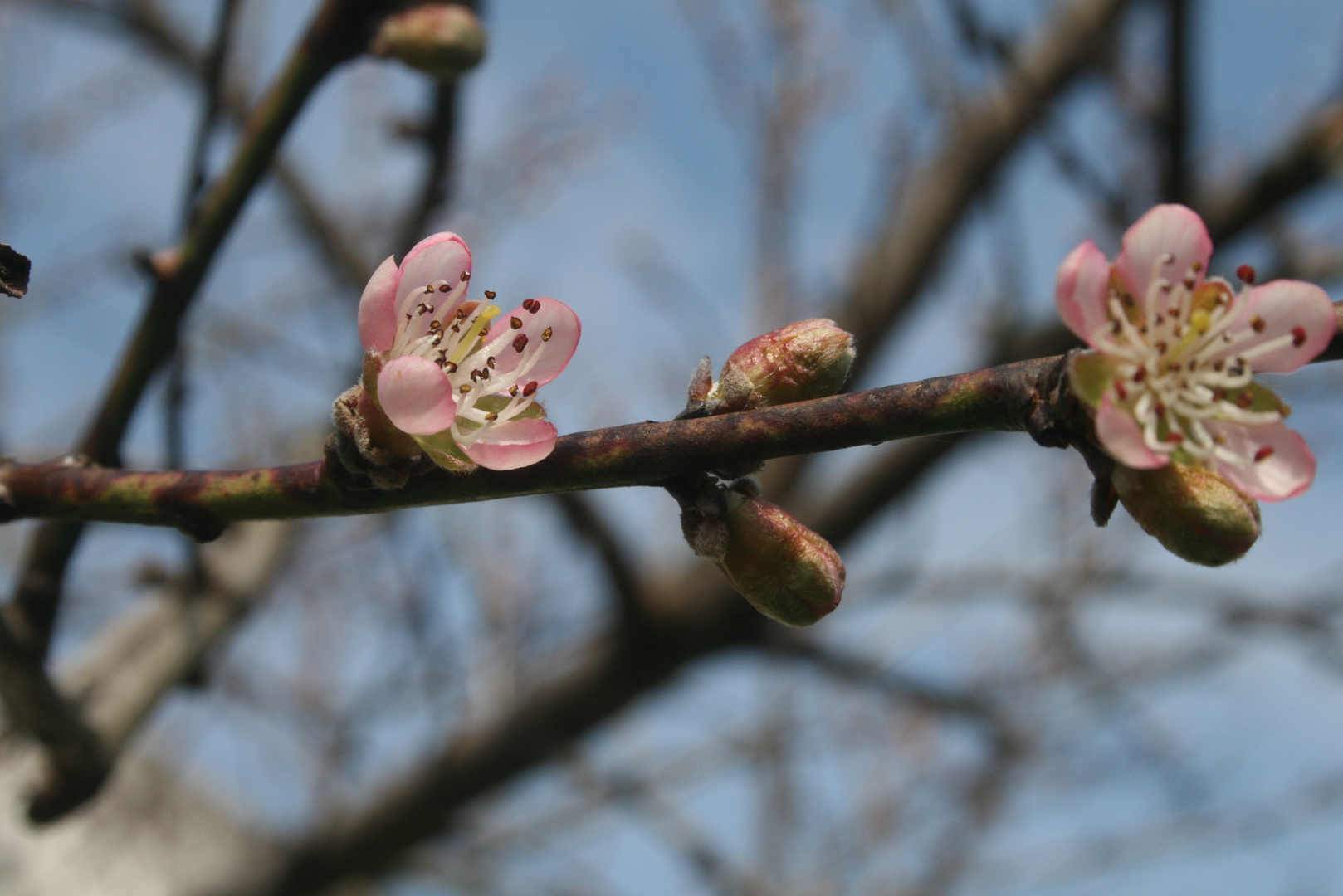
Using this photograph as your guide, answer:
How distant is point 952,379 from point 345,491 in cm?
56

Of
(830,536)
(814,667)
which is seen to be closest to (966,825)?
(814,667)

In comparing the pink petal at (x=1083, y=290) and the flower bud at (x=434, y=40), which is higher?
the pink petal at (x=1083, y=290)

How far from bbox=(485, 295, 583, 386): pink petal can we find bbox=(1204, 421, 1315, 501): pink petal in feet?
2.30

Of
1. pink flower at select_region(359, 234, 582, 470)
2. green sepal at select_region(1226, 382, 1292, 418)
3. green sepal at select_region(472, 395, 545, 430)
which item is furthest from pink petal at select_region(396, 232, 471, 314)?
green sepal at select_region(1226, 382, 1292, 418)

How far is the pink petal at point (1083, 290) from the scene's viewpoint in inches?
37.6

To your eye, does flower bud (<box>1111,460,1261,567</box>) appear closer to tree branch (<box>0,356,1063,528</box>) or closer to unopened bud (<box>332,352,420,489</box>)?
tree branch (<box>0,356,1063,528</box>)

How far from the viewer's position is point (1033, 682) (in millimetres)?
6078

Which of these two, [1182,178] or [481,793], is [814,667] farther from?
[1182,178]

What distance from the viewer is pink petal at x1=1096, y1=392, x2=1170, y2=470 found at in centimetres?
89

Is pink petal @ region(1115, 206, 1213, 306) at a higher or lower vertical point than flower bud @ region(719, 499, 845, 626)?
higher

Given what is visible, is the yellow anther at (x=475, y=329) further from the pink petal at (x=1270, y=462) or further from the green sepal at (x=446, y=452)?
the pink petal at (x=1270, y=462)

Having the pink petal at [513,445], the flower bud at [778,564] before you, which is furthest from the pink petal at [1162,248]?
the pink petal at [513,445]

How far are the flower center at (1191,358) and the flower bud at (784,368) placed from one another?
26 centimetres

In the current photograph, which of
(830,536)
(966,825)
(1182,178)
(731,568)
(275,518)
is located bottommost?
(966,825)
